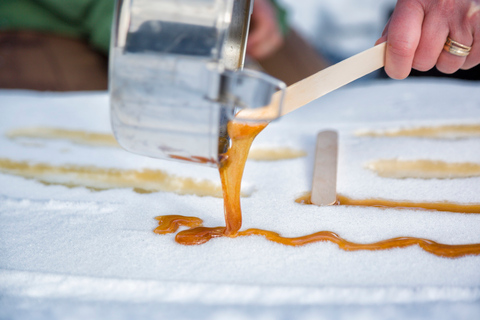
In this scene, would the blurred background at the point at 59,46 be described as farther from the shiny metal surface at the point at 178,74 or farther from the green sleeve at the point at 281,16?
the shiny metal surface at the point at 178,74

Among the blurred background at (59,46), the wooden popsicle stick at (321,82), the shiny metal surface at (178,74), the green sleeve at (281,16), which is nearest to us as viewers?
the shiny metal surface at (178,74)

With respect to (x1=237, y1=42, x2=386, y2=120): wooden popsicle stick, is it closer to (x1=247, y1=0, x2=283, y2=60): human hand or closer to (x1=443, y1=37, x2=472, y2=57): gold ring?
(x1=443, y1=37, x2=472, y2=57): gold ring

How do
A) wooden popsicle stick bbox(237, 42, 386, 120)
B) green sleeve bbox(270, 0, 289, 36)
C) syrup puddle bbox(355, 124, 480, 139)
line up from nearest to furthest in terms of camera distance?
wooden popsicle stick bbox(237, 42, 386, 120) → syrup puddle bbox(355, 124, 480, 139) → green sleeve bbox(270, 0, 289, 36)

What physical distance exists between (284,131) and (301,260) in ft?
1.09

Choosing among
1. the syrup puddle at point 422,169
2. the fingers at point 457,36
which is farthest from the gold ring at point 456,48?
the syrup puddle at point 422,169

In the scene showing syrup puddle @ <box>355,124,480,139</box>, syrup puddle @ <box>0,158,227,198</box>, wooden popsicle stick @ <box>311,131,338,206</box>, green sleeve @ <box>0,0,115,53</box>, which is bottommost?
syrup puddle @ <box>0,158,227,198</box>

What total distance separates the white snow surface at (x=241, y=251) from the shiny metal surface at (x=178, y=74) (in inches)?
4.7

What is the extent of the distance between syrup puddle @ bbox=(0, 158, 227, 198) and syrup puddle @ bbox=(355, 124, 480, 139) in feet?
0.92

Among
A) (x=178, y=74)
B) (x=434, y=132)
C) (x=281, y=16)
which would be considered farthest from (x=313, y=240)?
(x=281, y=16)

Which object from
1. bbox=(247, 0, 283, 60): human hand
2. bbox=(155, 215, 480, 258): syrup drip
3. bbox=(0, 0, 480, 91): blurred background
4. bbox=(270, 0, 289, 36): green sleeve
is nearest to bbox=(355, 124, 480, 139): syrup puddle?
bbox=(155, 215, 480, 258): syrup drip

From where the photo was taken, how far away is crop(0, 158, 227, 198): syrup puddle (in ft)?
1.80

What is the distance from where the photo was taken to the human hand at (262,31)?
3.58 feet

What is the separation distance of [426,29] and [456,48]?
0.05 m

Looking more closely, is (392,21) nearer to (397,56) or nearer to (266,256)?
(397,56)
